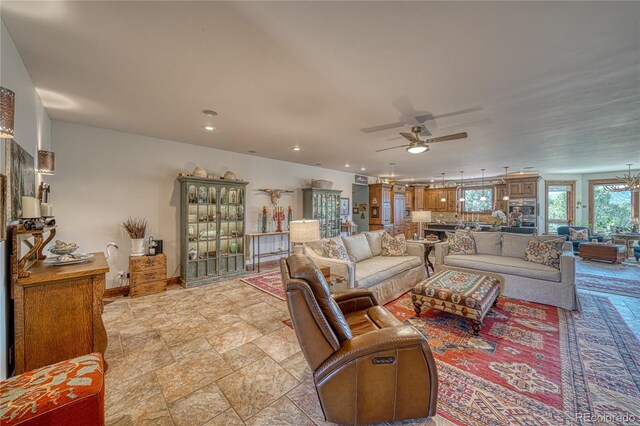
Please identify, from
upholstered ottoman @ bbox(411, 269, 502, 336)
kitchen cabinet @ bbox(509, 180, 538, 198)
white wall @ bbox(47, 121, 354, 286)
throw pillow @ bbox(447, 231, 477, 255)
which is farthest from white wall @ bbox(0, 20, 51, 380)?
kitchen cabinet @ bbox(509, 180, 538, 198)

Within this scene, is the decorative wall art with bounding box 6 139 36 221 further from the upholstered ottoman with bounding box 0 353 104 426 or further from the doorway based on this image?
the doorway

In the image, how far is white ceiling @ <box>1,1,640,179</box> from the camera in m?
1.58

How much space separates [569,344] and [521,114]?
8.74 feet

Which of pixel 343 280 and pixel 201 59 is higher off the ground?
pixel 201 59

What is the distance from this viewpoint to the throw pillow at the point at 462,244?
15.6ft

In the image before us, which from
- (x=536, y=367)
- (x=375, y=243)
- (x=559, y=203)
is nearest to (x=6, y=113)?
(x=536, y=367)

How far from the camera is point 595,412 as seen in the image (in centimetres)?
174

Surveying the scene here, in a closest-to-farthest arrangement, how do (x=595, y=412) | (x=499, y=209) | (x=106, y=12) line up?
(x=106, y=12), (x=595, y=412), (x=499, y=209)

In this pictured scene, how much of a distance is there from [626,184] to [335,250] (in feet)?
33.1

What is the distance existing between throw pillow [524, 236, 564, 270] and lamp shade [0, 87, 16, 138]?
230 inches

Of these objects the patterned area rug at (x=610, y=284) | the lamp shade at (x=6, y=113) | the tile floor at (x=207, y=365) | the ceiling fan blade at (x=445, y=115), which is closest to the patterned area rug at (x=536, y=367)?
the tile floor at (x=207, y=365)

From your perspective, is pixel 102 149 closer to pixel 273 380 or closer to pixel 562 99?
pixel 273 380

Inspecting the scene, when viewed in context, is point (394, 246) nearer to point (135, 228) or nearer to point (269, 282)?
point (269, 282)

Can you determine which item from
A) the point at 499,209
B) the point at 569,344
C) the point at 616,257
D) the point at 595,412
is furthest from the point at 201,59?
the point at 499,209
